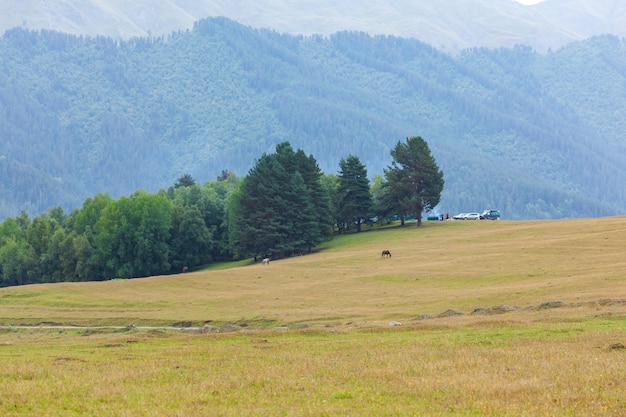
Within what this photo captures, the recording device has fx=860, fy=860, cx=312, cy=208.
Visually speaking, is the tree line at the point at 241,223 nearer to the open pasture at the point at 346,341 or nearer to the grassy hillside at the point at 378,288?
the grassy hillside at the point at 378,288

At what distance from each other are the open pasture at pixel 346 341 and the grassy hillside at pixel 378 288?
0.86ft

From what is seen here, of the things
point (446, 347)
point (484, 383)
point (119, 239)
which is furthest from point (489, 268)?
point (119, 239)

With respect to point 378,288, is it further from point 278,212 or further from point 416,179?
point 416,179

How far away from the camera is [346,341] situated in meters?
37.9

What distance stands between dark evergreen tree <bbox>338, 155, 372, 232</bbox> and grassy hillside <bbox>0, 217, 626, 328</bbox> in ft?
88.9

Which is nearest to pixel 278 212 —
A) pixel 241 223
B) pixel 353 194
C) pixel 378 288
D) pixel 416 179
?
pixel 241 223

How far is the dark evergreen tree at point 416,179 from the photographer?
420 ft

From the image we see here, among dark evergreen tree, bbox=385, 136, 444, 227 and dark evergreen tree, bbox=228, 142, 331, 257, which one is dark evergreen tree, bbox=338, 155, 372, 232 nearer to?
dark evergreen tree, bbox=385, 136, 444, 227

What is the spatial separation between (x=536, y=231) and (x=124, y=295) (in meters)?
52.3

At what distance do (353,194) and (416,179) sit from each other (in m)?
10.1

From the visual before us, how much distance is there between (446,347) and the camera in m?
33.2

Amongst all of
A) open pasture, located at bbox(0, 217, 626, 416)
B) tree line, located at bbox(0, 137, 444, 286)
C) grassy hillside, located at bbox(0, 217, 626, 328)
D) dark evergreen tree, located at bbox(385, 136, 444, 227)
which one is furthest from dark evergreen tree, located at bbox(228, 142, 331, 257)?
open pasture, located at bbox(0, 217, 626, 416)

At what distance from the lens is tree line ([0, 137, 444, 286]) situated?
122 metres

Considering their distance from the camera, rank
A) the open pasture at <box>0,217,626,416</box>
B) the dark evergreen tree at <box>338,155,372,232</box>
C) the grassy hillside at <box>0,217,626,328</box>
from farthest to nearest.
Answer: the dark evergreen tree at <box>338,155,372,232</box> < the grassy hillside at <box>0,217,626,328</box> < the open pasture at <box>0,217,626,416</box>
